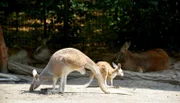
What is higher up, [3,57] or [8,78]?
[3,57]

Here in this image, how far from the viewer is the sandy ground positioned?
23.9 ft

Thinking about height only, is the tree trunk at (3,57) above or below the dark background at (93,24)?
below

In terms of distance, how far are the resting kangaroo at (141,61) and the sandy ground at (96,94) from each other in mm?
1000

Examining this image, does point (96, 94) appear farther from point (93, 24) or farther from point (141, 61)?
point (93, 24)

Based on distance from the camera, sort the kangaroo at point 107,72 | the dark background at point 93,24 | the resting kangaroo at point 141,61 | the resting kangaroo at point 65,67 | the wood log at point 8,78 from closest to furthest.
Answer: the resting kangaroo at point 65,67
the kangaroo at point 107,72
the wood log at point 8,78
the resting kangaroo at point 141,61
the dark background at point 93,24

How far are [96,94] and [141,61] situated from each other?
2.76m

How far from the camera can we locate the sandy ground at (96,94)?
7273 millimetres

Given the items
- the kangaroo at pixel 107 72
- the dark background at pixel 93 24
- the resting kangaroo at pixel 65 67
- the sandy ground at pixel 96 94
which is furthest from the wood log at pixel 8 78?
the dark background at pixel 93 24

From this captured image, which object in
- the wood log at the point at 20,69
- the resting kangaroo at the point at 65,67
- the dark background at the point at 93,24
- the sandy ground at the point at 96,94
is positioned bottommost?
the sandy ground at the point at 96,94

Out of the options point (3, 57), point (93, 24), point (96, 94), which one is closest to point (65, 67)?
point (96, 94)

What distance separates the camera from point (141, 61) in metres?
10.4

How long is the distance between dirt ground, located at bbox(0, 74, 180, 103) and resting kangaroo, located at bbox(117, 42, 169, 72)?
3.04 ft

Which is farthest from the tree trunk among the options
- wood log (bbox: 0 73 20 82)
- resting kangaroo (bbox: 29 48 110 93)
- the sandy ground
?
resting kangaroo (bbox: 29 48 110 93)

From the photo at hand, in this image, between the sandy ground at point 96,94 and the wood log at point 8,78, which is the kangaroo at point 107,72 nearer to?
the sandy ground at point 96,94
